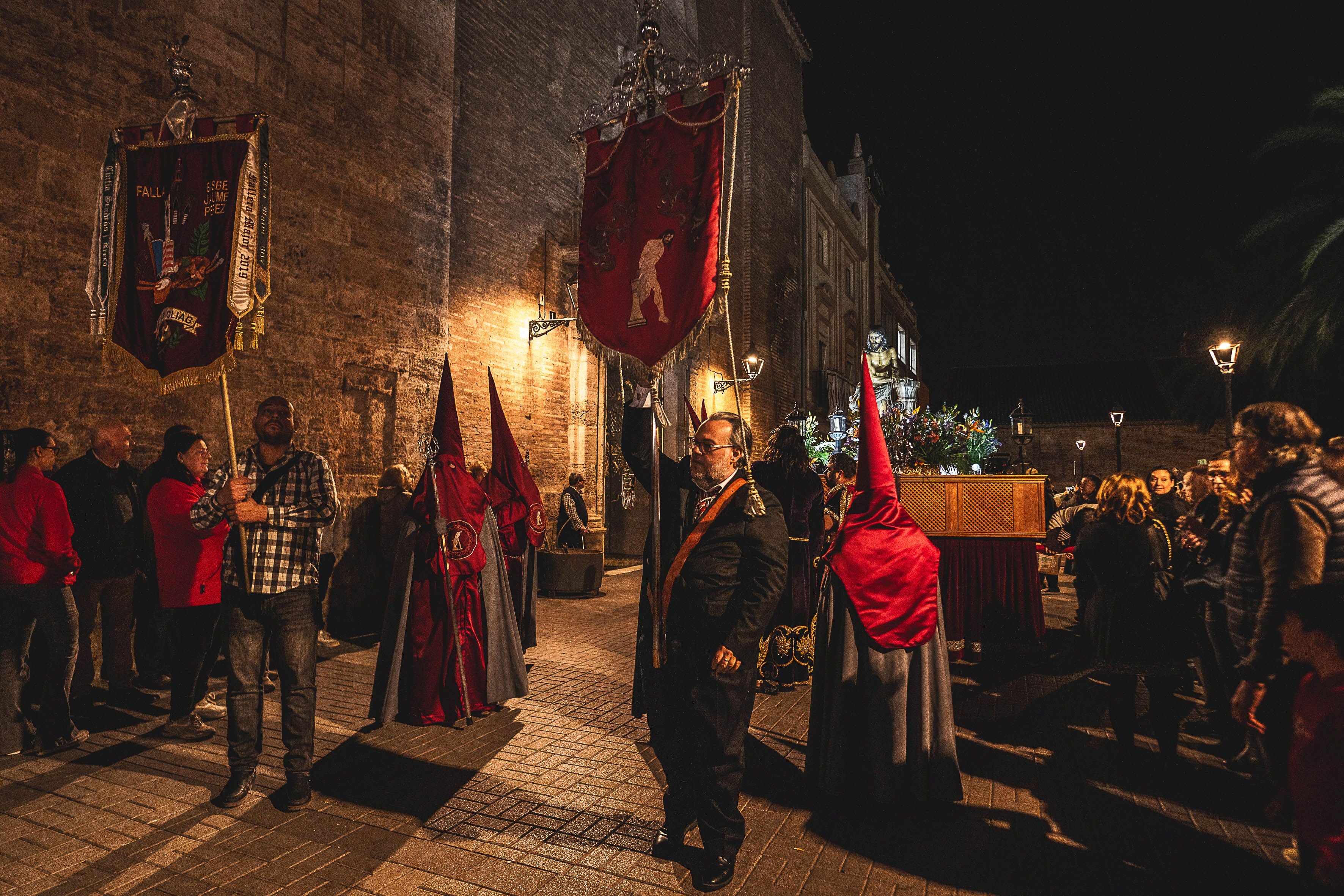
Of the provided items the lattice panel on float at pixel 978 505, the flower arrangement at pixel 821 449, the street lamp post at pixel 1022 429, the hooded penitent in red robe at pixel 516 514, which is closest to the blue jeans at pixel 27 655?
the hooded penitent in red robe at pixel 516 514

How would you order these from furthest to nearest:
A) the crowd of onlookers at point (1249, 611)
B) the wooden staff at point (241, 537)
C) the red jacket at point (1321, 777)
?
the wooden staff at point (241, 537) < the crowd of onlookers at point (1249, 611) < the red jacket at point (1321, 777)

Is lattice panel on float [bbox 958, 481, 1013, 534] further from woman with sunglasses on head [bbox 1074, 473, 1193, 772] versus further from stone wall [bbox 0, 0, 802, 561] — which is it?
stone wall [bbox 0, 0, 802, 561]

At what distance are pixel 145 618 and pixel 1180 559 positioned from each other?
854cm

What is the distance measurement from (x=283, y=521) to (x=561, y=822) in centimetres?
211

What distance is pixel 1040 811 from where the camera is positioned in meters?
3.99

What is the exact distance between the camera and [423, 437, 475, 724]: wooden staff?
17.4 ft

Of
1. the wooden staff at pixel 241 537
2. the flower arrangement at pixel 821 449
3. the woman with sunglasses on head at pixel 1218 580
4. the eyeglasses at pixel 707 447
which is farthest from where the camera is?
the flower arrangement at pixel 821 449

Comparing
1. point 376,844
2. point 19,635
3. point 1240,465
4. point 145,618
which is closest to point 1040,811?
point 1240,465

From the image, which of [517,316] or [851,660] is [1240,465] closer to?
[851,660]

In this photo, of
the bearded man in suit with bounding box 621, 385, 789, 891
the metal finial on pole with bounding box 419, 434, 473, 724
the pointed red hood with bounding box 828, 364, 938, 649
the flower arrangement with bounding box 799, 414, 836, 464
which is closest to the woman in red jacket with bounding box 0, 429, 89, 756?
the metal finial on pole with bounding box 419, 434, 473, 724

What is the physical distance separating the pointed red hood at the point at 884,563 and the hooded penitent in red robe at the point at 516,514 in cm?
297

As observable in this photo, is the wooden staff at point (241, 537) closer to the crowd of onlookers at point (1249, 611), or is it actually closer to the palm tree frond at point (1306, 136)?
the crowd of onlookers at point (1249, 611)

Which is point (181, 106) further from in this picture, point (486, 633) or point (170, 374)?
point (486, 633)

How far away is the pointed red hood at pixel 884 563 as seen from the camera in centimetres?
402
